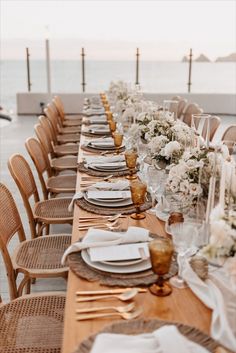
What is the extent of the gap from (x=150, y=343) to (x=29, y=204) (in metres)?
1.90

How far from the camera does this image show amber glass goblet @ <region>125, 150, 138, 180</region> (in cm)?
276

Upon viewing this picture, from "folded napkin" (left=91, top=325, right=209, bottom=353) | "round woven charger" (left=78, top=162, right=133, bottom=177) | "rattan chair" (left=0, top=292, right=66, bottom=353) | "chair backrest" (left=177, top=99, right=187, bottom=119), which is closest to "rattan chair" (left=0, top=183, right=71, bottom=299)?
"rattan chair" (left=0, top=292, right=66, bottom=353)

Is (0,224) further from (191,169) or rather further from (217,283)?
(217,283)

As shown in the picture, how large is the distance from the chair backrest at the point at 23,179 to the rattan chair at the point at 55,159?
990 millimetres

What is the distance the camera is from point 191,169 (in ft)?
6.10

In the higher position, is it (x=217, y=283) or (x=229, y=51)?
(x=229, y=51)

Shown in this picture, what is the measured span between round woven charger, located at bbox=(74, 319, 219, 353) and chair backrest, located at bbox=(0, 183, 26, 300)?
3.38ft

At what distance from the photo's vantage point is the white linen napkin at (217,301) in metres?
1.19

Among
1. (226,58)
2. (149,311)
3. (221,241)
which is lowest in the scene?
(149,311)

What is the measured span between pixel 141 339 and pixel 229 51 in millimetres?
9927

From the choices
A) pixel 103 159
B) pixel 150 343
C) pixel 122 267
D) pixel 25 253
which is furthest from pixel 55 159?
pixel 150 343

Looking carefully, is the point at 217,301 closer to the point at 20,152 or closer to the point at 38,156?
the point at 38,156

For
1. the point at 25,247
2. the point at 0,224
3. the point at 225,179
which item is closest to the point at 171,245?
the point at 225,179

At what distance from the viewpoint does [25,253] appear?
2.46 meters
